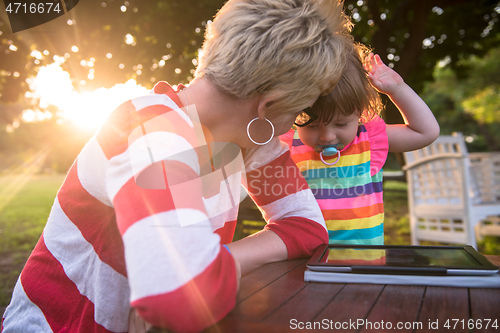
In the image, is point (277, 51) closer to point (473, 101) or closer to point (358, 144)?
point (358, 144)

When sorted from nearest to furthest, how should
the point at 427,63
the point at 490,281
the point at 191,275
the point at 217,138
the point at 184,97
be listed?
the point at 191,275 → the point at 490,281 → the point at 184,97 → the point at 217,138 → the point at 427,63

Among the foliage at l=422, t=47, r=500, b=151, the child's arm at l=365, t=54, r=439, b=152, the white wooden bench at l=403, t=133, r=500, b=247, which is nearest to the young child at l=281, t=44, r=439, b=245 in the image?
the child's arm at l=365, t=54, r=439, b=152

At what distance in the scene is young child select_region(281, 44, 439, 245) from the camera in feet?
5.49

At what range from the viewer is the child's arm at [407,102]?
5.80 feet

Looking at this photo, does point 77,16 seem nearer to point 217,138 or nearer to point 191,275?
point 217,138

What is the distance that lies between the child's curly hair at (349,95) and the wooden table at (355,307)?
0.88m

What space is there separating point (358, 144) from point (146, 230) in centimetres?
147

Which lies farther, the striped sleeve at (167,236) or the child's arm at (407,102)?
the child's arm at (407,102)

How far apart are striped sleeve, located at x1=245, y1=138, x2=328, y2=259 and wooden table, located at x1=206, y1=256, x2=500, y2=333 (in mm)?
285

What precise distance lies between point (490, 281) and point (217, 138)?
36.5 inches

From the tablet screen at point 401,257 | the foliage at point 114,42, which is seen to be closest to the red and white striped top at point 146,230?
the tablet screen at point 401,257

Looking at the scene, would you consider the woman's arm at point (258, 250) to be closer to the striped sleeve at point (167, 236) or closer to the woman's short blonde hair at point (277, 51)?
the striped sleeve at point (167, 236)

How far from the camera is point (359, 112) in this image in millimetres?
→ 1687

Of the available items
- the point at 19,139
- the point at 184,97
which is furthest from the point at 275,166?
the point at 19,139
